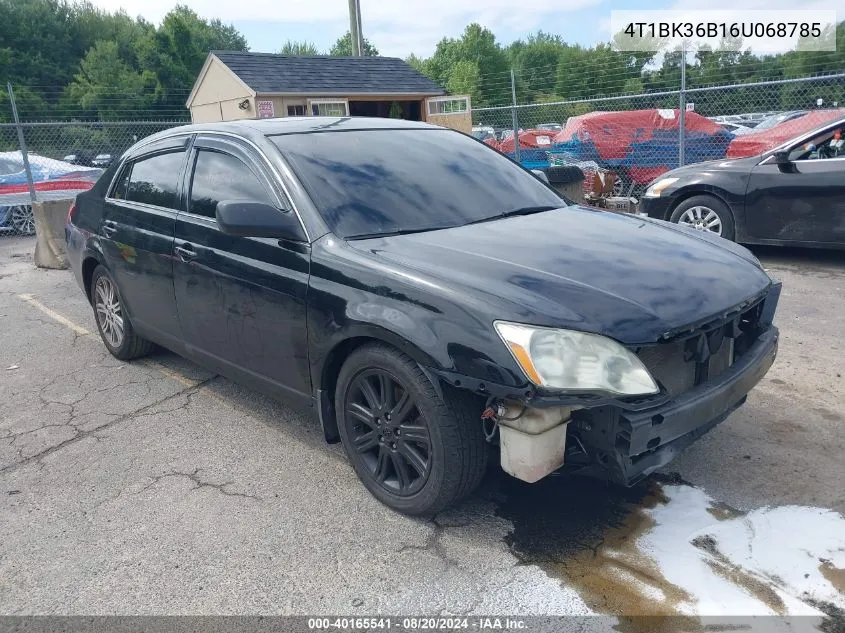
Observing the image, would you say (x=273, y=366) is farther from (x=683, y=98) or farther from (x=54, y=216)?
(x=683, y=98)

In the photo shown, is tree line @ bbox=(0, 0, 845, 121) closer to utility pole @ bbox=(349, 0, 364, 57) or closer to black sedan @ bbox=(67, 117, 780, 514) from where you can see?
utility pole @ bbox=(349, 0, 364, 57)

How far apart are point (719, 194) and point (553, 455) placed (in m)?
5.72

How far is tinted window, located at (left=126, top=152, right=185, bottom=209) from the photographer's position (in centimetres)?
422

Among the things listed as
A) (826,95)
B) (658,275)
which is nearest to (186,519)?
(658,275)

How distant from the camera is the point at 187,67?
50.3 m

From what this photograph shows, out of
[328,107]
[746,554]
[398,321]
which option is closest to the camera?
[746,554]

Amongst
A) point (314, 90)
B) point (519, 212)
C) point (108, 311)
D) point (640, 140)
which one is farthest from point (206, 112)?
point (519, 212)

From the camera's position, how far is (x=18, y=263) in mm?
9977

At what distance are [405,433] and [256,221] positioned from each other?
115cm

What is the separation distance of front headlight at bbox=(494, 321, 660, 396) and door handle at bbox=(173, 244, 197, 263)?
2.05 meters

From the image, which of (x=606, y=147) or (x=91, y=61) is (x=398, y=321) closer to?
(x=606, y=147)

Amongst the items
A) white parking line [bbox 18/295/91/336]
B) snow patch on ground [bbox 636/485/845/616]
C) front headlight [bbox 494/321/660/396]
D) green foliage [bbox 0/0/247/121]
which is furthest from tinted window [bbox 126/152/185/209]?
green foliage [bbox 0/0/247/121]

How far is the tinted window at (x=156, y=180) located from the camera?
4223mm

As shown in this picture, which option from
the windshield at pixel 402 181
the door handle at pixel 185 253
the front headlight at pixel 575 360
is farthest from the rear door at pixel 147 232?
the front headlight at pixel 575 360
